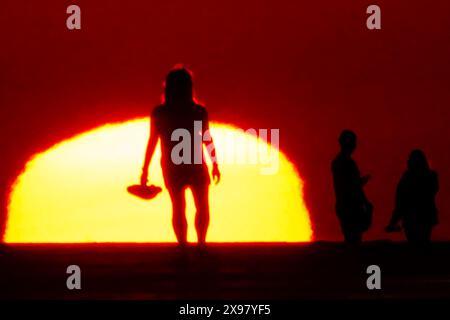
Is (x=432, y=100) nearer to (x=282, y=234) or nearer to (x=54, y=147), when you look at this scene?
(x=282, y=234)

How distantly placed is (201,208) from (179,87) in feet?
3.19

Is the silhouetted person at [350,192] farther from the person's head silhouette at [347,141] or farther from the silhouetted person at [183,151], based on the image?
the silhouetted person at [183,151]

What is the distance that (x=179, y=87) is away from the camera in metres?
8.54

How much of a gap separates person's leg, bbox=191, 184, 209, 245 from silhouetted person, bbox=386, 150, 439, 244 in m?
2.18

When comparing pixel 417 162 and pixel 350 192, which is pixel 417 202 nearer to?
pixel 417 162

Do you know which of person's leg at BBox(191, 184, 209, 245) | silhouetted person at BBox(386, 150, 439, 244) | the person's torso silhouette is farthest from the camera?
silhouetted person at BBox(386, 150, 439, 244)

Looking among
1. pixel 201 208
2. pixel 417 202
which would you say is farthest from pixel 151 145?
pixel 417 202

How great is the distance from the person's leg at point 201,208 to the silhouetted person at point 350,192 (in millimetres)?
1728

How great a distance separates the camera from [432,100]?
15.0 m

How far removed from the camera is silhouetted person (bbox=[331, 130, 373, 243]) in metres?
9.80

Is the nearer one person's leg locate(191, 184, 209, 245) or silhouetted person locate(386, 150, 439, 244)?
person's leg locate(191, 184, 209, 245)

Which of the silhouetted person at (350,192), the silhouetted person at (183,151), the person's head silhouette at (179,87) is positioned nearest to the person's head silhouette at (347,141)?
the silhouetted person at (350,192)

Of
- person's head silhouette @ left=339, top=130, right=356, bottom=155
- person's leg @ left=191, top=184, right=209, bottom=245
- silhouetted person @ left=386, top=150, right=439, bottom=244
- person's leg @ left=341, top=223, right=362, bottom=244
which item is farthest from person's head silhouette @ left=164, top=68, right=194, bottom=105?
silhouetted person @ left=386, top=150, right=439, bottom=244

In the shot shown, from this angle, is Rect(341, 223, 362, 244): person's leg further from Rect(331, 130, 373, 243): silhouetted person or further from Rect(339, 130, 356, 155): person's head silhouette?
Rect(339, 130, 356, 155): person's head silhouette
